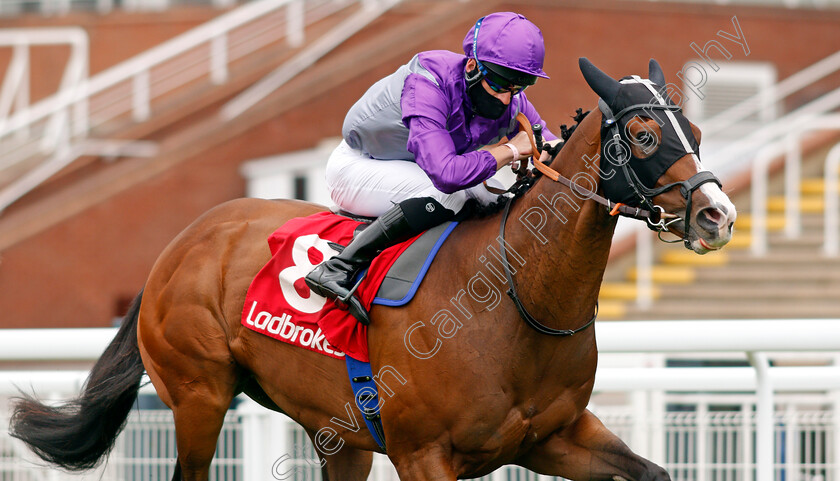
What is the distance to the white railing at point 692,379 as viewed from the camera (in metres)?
3.78

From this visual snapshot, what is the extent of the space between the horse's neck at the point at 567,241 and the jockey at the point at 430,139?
0.20m

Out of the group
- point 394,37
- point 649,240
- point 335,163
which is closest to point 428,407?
point 335,163

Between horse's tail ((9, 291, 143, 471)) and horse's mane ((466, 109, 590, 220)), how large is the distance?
1.73 m

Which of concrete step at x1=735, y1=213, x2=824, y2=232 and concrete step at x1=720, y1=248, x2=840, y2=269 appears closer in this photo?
concrete step at x1=720, y1=248, x2=840, y2=269

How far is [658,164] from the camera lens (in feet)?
9.60

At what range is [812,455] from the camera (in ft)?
13.8

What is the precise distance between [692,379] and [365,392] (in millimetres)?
1411

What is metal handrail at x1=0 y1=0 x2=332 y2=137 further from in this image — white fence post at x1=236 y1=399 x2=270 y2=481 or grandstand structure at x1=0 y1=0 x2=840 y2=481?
white fence post at x1=236 y1=399 x2=270 y2=481

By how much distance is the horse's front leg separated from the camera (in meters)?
3.44

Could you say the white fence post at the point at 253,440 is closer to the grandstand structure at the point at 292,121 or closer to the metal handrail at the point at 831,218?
the grandstand structure at the point at 292,121

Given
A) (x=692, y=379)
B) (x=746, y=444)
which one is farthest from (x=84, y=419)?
(x=746, y=444)

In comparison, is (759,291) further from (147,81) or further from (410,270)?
(147,81)

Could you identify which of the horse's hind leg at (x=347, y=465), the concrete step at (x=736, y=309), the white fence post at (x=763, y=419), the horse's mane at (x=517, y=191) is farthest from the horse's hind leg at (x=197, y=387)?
the concrete step at (x=736, y=309)

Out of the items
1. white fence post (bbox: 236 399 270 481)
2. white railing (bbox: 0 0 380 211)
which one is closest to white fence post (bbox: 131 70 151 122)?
white railing (bbox: 0 0 380 211)
